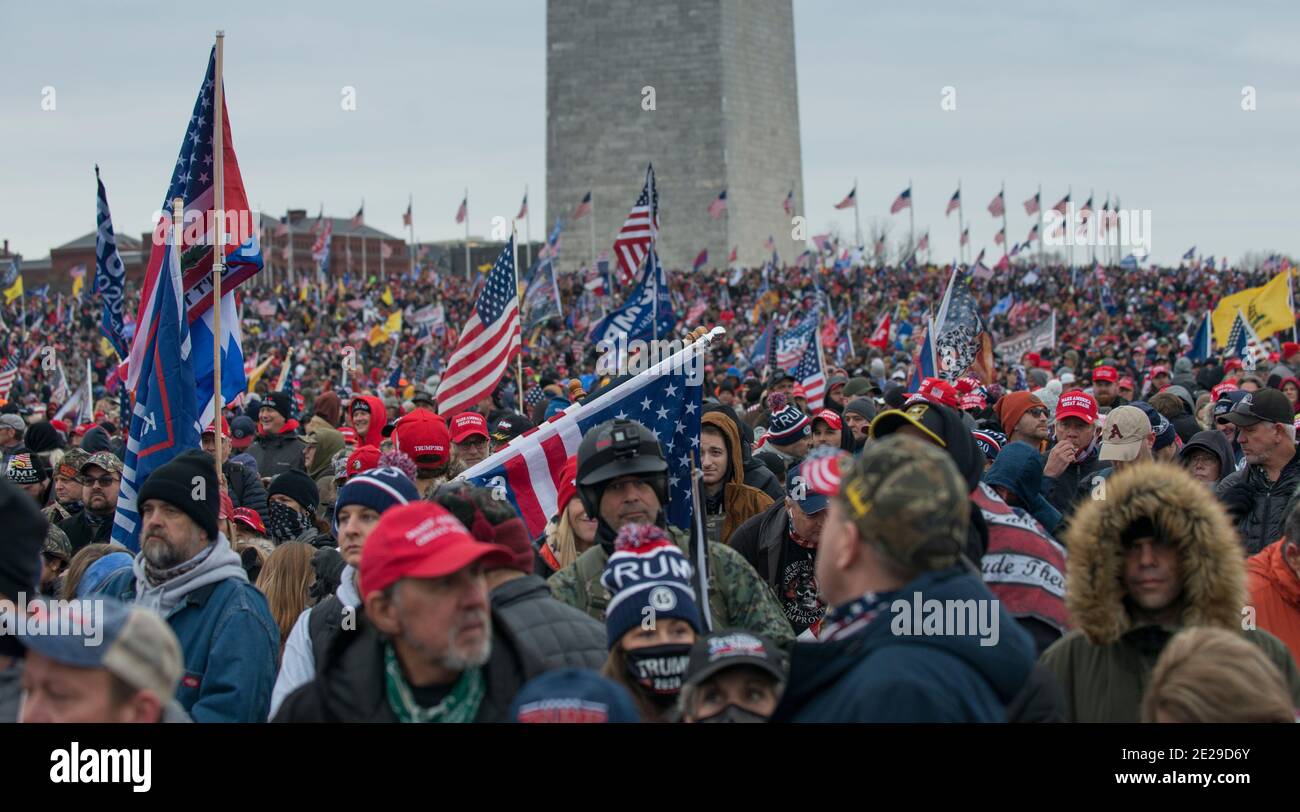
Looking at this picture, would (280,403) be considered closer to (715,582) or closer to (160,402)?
(160,402)

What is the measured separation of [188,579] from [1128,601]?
264 cm

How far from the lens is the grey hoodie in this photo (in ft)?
14.5

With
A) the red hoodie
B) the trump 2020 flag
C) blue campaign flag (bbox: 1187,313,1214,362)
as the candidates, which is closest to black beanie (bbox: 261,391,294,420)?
the red hoodie

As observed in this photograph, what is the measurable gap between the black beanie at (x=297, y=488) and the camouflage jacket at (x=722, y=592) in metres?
3.34

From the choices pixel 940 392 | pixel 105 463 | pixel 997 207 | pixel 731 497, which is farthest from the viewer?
pixel 997 207

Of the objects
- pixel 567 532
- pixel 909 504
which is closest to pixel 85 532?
pixel 567 532

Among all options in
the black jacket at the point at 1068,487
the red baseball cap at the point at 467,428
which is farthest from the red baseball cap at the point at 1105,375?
the red baseball cap at the point at 467,428

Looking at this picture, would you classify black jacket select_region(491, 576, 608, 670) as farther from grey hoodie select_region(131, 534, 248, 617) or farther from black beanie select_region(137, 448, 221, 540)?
black beanie select_region(137, 448, 221, 540)

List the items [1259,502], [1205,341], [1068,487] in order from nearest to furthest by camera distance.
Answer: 1. [1259,502]
2. [1068,487]
3. [1205,341]

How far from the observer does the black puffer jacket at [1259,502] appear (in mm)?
6305

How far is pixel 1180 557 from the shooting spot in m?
3.40

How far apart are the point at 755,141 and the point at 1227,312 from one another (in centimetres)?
3592

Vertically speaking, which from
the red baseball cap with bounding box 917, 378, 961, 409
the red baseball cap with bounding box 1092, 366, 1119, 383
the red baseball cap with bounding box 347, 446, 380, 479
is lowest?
the red baseball cap with bounding box 347, 446, 380, 479

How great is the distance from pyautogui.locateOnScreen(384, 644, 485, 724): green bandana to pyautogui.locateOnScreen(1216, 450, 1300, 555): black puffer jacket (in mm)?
4283
